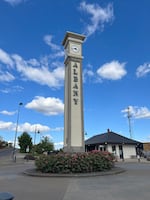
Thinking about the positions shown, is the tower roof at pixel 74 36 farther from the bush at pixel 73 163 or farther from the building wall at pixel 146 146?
the building wall at pixel 146 146

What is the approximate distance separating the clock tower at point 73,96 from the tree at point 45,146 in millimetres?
40752

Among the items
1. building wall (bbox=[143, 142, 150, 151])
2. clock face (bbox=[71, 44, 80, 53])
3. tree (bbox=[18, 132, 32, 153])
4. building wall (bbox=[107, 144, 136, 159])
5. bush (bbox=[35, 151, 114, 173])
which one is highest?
clock face (bbox=[71, 44, 80, 53])

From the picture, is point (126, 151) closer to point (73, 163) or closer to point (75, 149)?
point (75, 149)

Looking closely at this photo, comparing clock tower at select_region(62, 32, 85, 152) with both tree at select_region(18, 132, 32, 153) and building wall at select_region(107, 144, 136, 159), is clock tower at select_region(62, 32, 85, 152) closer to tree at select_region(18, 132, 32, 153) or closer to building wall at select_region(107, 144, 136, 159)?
building wall at select_region(107, 144, 136, 159)

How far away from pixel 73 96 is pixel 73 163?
6.25 meters

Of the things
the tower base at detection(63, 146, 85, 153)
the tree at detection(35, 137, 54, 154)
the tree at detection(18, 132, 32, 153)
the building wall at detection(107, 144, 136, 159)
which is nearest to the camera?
the tower base at detection(63, 146, 85, 153)

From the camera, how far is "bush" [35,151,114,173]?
42.7 feet

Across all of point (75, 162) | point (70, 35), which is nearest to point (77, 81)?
point (70, 35)

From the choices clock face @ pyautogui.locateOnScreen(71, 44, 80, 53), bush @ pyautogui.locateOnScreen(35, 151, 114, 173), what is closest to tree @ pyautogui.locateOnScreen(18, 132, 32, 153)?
clock face @ pyautogui.locateOnScreen(71, 44, 80, 53)

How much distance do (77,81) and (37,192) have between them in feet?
37.9

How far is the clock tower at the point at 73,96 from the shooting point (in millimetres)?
16609

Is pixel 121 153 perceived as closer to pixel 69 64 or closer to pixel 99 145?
pixel 99 145

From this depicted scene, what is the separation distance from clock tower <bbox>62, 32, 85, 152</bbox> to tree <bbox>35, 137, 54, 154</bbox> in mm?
40752

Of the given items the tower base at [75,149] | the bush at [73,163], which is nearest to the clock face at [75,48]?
the tower base at [75,149]
